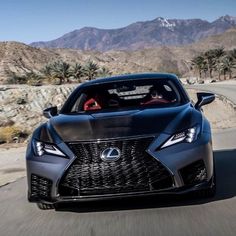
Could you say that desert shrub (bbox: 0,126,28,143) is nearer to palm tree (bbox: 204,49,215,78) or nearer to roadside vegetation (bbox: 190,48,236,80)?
roadside vegetation (bbox: 190,48,236,80)

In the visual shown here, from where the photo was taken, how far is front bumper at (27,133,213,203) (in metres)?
5.30

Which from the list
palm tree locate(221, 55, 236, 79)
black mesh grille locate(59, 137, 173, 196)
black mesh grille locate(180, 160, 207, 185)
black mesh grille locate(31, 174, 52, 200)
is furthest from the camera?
palm tree locate(221, 55, 236, 79)

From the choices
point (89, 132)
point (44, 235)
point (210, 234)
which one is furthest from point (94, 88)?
point (210, 234)

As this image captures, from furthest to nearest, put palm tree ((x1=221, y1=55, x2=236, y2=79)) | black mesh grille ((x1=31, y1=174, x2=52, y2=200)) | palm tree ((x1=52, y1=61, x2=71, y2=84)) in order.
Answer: palm tree ((x1=221, y1=55, x2=236, y2=79))
palm tree ((x1=52, y1=61, x2=71, y2=84))
black mesh grille ((x1=31, y1=174, x2=52, y2=200))

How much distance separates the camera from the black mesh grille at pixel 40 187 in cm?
556

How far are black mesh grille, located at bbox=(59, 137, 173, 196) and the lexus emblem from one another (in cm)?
3

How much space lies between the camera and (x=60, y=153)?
546 cm

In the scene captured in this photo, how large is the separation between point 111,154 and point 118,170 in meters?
0.17

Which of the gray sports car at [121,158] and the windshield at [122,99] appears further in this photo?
the windshield at [122,99]

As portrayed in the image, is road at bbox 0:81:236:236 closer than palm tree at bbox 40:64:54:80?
Yes

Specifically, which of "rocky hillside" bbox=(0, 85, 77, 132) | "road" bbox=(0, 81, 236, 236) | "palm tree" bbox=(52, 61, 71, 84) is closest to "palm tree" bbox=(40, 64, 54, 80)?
"palm tree" bbox=(52, 61, 71, 84)

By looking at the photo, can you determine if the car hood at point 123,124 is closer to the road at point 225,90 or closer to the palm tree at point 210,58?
the road at point 225,90

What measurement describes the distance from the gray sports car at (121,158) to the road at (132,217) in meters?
0.22

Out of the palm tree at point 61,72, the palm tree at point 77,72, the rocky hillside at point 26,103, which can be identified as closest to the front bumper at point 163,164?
the rocky hillside at point 26,103
